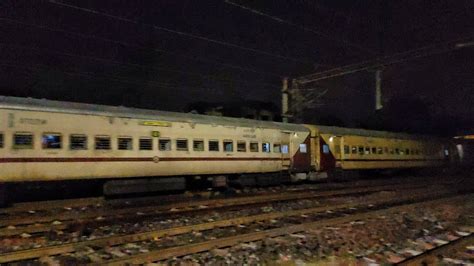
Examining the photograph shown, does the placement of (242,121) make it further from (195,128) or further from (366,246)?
(366,246)

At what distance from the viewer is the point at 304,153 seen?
20344 millimetres

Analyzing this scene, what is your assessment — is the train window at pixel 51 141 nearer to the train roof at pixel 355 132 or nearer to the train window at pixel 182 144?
the train window at pixel 182 144

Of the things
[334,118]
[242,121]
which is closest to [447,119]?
[334,118]

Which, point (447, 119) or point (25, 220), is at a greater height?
point (447, 119)

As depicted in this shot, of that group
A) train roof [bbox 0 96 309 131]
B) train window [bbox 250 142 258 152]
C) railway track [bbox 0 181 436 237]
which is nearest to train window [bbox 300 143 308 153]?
train roof [bbox 0 96 309 131]

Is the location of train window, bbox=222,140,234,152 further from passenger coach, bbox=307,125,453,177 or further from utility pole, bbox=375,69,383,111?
utility pole, bbox=375,69,383,111

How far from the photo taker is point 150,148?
14102 mm

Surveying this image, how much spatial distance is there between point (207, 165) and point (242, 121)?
109 inches

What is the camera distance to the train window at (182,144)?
14.9 m

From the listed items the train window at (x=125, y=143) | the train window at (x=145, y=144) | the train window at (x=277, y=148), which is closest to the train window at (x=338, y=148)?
the train window at (x=277, y=148)

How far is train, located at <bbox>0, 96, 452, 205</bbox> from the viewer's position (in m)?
11.4

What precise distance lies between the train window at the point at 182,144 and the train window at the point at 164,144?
366 mm

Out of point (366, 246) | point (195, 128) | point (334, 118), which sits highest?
point (334, 118)

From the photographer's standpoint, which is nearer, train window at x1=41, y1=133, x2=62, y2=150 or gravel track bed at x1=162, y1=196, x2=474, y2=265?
gravel track bed at x1=162, y1=196, x2=474, y2=265
